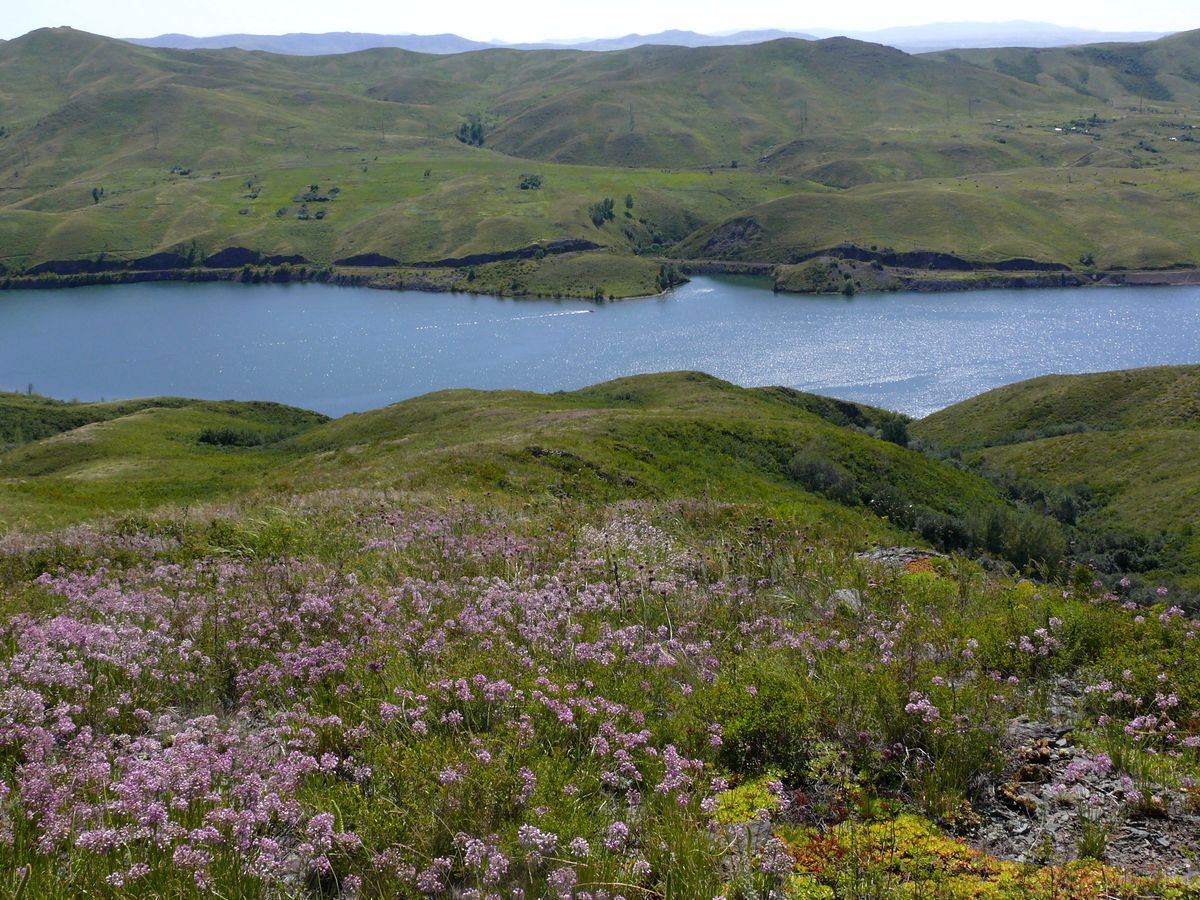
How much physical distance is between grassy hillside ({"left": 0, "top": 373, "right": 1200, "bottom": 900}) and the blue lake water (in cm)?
12363

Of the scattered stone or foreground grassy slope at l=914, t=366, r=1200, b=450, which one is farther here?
foreground grassy slope at l=914, t=366, r=1200, b=450

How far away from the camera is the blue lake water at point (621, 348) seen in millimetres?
142750

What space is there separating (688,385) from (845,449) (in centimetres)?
3507

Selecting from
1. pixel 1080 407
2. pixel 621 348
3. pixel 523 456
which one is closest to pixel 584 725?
pixel 523 456

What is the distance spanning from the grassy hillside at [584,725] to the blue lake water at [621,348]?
123626mm

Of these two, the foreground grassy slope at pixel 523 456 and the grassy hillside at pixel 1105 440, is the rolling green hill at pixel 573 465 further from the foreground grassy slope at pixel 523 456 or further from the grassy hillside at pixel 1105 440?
the grassy hillside at pixel 1105 440

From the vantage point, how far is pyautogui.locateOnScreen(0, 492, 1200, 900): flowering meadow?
16.8 feet

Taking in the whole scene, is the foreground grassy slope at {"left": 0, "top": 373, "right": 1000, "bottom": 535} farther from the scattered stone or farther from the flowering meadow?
the flowering meadow

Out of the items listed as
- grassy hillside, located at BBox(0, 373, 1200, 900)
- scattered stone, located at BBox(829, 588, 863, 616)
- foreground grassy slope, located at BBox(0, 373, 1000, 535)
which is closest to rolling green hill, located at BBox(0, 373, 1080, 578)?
foreground grassy slope, located at BBox(0, 373, 1000, 535)

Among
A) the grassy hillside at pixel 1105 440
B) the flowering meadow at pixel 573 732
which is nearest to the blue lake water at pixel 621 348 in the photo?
the grassy hillside at pixel 1105 440

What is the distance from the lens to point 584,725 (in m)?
6.65

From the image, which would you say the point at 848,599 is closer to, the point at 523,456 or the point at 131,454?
the point at 523,456

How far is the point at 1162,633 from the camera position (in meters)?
8.75

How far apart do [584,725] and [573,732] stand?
107 mm
